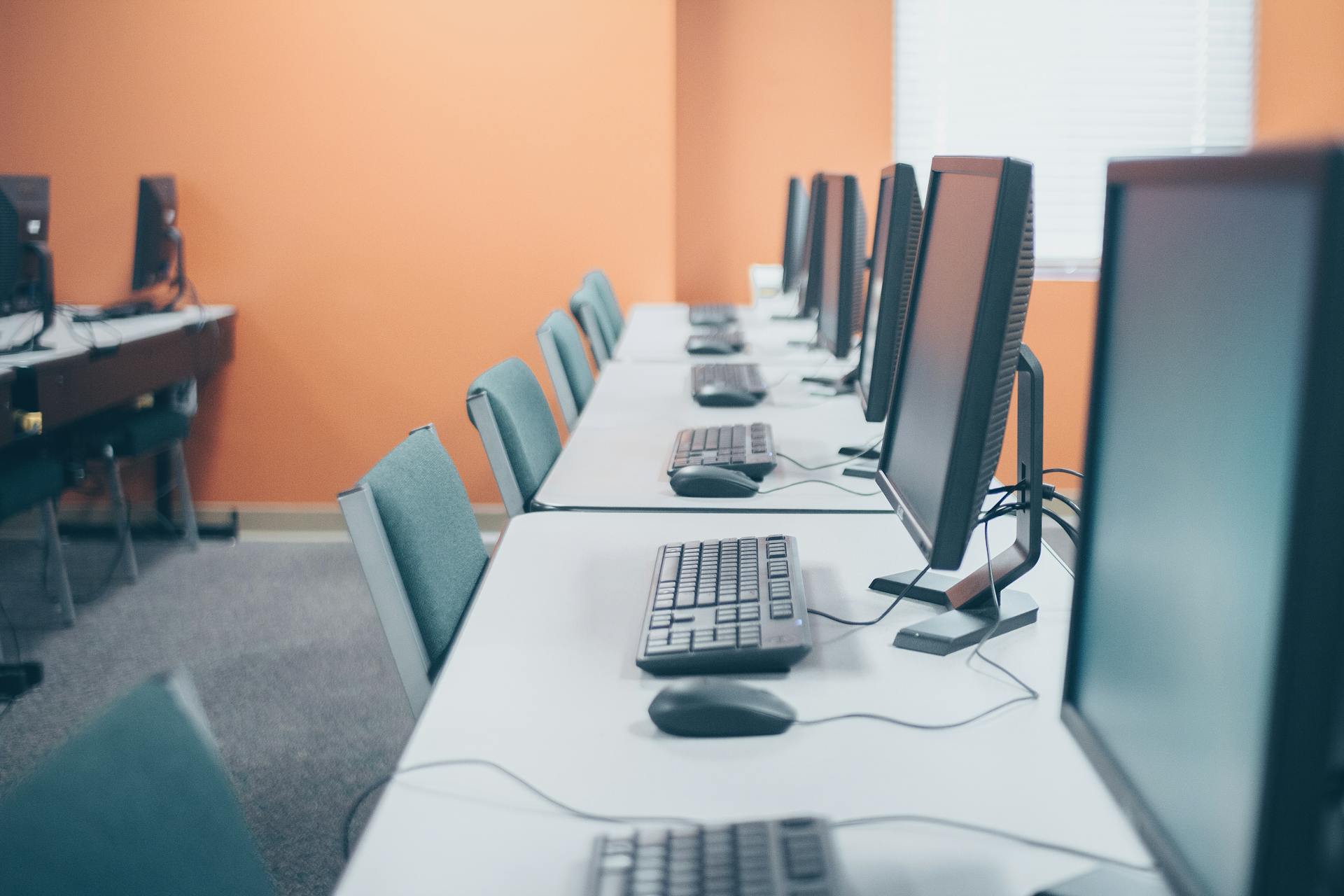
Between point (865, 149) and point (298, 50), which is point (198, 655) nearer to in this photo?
point (298, 50)

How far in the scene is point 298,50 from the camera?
3986 mm

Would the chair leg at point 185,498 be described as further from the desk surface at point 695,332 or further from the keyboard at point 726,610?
the keyboard at point 726,610

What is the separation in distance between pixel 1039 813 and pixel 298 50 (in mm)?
3901

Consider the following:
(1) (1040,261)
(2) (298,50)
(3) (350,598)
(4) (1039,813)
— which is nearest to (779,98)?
(1) (1040,261)

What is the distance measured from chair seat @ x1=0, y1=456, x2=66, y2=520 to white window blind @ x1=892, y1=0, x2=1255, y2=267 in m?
3.23

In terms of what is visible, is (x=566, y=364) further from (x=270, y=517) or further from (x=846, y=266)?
(x=270, y=517)

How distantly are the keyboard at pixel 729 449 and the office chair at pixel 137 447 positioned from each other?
2207mm

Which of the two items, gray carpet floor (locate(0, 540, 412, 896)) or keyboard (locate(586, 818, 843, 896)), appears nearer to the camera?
keyboard (locate(586, 818, 843, 896))

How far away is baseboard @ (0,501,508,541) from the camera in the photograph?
419cm

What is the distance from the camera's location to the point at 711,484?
1806 mm

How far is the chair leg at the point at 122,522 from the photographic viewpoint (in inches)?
143

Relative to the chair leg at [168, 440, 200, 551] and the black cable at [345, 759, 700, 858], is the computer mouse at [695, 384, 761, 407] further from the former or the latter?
the chair leg at [168, 440, 200, 551]

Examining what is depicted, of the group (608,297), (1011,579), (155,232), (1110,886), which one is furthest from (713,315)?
(1110,886)

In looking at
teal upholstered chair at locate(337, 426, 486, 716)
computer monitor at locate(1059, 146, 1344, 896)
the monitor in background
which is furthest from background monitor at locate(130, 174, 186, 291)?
computer monitor at locate(1059, 146, 1344, 896)
